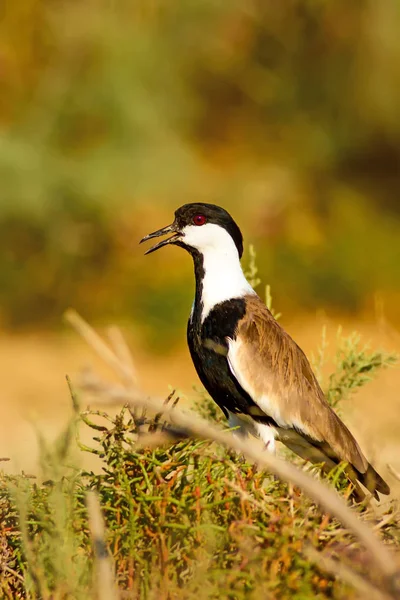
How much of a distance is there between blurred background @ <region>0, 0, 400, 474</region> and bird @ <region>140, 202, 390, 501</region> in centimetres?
581

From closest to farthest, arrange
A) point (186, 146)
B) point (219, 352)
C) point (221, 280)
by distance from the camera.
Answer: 1. point (219, 352)
2. point (221, 280)
3. point (186, 146)

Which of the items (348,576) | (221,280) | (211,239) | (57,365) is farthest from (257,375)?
(57,365)

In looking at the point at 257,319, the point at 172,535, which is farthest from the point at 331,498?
the point at 257,319

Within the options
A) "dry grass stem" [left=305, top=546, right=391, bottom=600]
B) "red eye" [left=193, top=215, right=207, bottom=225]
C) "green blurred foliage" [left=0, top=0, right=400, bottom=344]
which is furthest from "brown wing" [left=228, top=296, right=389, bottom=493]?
"green blurred foliage" [left=0, top=0, right=400, bottom=344]

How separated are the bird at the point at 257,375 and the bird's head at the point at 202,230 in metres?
0.07

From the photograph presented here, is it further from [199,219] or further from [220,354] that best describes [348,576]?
[199,219]

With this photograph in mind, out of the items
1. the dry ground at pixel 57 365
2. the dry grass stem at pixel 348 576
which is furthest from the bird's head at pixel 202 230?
the dry ground at pixel 57 365

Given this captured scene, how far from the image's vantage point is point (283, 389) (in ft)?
10.3

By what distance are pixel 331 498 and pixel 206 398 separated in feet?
7.16

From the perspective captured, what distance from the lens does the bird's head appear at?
333cm

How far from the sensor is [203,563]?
64.6 inches

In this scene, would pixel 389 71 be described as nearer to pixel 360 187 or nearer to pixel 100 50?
pixel 360 187

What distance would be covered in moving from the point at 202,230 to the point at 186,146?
7.20 meters

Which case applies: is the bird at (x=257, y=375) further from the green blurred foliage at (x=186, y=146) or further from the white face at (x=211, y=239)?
the green blurred foliage at (x=186, y=146)
